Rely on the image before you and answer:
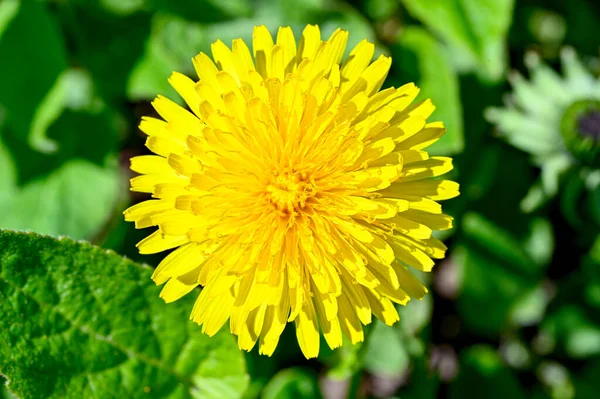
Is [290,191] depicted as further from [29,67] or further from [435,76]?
[29,67]

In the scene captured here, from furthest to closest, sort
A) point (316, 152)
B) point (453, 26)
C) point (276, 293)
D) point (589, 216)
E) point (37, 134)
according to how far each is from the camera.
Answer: point (589, 216) < point (37, 134) < point (453, 26) < point (316, 152) < point (276, 293)

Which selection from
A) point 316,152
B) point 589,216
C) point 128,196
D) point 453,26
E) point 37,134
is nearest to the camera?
point 316,152

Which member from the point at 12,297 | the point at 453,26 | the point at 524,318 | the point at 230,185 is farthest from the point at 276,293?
the point at 524,318

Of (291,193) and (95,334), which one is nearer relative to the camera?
(291,193)

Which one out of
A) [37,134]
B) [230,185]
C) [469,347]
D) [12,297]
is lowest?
[469,347]

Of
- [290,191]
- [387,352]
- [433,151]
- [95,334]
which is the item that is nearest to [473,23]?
[433,151]

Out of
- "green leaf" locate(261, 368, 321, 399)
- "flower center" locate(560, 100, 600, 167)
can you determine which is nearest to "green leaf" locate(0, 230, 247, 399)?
"green leaf" locate(261, 368, 321, 399)

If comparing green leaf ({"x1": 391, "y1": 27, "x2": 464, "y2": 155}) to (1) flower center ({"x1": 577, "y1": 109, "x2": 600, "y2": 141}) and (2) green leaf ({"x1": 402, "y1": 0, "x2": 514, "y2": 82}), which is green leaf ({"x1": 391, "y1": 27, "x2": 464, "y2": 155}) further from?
(1) flower center ({"x1": 577, "y1": 109, "x2": 600, "y2": 141})

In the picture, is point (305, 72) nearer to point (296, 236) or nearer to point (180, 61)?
point (296, 236)
